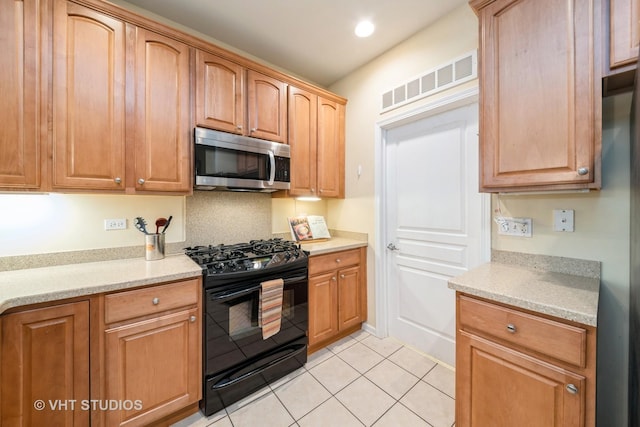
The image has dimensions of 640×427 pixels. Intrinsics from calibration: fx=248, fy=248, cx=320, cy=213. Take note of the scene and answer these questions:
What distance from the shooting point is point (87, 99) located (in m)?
1.46

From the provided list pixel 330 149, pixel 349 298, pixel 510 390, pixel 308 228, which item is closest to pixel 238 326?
pixel 349 298

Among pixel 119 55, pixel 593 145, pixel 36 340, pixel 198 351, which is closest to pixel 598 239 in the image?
pixel 593 145

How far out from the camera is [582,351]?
0.92 metres

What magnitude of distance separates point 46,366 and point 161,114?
1.49 m

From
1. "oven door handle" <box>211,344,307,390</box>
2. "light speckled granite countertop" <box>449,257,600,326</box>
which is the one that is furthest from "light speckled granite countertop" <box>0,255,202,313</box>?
"light speckled granite countertop" <box>449,257,600,326</box>

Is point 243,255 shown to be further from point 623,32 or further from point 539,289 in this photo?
point 623,32

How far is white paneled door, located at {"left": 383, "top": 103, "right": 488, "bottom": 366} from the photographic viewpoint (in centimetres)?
192

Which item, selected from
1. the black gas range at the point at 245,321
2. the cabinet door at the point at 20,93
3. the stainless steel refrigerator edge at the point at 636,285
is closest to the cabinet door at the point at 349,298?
the black gas range at the point at 245,321

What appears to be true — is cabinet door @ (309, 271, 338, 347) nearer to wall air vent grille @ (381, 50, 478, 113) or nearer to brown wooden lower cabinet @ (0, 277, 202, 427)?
brown wooden lower cabinet @ (0, 277, 202, 427)

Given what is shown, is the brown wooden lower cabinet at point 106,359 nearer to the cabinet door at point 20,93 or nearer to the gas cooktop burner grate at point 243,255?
the gas cooktop burner grate at point 243,255

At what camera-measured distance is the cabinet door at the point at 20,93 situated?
126 cm

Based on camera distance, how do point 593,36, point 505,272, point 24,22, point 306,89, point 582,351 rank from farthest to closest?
point 306,89
point 505,272
point 24,22
point 593,36
point 582,351

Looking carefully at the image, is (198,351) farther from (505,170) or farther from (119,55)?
(505,170)

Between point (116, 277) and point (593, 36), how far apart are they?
2.58m
